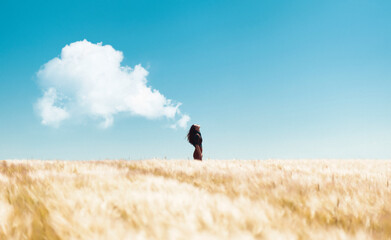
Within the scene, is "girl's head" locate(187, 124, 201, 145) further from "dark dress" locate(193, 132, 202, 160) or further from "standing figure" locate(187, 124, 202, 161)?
"dark dress" locate(193, 132, 202, 160)

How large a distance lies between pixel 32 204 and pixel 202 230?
152cm

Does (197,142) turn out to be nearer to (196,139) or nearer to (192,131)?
(196,139)

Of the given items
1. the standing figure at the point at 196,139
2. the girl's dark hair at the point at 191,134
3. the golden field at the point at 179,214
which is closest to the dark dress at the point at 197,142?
the standing figure at the point at 196,139

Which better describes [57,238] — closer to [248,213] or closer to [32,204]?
[32,204]

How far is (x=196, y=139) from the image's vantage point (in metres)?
10.9

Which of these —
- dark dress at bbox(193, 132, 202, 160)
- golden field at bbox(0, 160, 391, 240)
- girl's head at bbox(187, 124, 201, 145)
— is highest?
girl's head at bbox(187, 124, 201, 145)

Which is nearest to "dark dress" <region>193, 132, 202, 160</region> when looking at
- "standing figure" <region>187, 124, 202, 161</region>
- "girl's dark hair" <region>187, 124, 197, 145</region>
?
"standing figure" <region>187, 124, 202, 161</region>

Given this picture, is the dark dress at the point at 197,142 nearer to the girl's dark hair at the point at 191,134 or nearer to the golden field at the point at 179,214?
the girl's dark hair at the point at 191,134

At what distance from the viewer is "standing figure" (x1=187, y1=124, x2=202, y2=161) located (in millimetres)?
10844

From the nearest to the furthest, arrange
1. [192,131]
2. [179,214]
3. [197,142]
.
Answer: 1. [179,214]
2. [197,142]
3. [192,131]

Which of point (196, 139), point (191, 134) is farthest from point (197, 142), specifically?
point (191, 134)

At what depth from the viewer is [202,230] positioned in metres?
1.81

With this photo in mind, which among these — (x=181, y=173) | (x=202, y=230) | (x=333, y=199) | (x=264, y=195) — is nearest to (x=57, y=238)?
(x=202, y=230)

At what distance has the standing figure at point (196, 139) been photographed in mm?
10844
